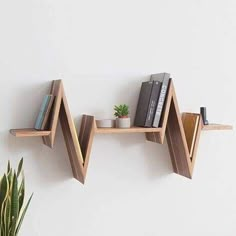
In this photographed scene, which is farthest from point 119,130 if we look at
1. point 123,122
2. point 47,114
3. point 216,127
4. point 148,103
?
point 216,127

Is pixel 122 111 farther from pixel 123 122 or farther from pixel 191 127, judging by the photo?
pixel 191 127

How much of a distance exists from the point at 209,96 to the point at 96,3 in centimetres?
72

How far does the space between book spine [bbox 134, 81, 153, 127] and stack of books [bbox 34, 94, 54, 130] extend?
0.41m

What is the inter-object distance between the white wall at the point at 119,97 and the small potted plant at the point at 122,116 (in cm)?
9

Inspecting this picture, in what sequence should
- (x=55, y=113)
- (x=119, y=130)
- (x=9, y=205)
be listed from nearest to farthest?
(x=9, y=205) → (x=55, y=113) → (x=119, y=130)

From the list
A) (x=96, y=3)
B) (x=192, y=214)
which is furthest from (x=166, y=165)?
(x=96, y=3)

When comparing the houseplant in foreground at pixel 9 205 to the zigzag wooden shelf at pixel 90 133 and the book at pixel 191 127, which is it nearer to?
the zigzag wooden shelf at pixel 90 133

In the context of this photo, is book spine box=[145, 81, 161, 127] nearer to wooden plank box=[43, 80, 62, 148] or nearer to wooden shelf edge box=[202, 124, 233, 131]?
wooden shelf edge box=[202, 124, 233, 131]

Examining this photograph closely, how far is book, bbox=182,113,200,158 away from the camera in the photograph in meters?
1.69

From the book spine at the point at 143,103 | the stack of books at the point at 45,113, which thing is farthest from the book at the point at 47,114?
the book spine at the point at 143,103

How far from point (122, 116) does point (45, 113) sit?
1.09 ft

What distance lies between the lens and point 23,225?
1567mm

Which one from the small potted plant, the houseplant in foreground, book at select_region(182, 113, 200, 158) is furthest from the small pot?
the houseplant in foreground

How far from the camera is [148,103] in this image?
5.30ft
